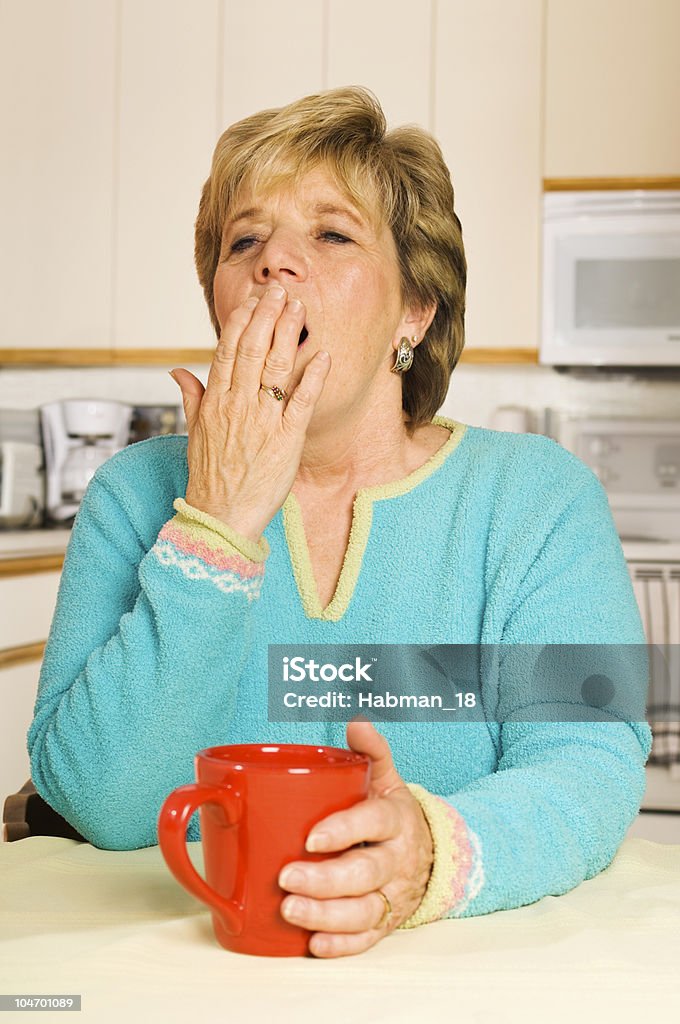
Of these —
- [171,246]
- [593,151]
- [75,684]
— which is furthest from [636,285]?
[75,684]

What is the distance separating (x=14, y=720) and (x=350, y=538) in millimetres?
1490

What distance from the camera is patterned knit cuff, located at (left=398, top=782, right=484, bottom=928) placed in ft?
1.72

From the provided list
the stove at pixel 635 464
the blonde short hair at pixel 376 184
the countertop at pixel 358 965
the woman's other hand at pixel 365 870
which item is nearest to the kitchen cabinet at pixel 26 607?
the stove at pixel 635 464

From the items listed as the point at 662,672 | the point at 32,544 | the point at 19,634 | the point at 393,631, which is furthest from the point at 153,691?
the point at 662,672

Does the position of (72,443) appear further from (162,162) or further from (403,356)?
(403,356)

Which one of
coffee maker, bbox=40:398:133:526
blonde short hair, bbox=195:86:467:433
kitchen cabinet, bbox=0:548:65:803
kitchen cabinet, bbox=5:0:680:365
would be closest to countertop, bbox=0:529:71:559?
kitchen cabinet, bbox=0:548:65:803

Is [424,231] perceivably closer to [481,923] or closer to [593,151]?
[481,923]

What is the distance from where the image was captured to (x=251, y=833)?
45cm

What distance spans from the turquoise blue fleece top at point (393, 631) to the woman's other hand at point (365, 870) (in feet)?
0.08

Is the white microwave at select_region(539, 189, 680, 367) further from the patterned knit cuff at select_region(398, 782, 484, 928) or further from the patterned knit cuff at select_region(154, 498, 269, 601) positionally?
the patterned knit cuff at select_region(398, 782, 484, 928)

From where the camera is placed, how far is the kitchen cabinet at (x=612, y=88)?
2588mm

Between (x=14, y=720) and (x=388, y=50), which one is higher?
(x=388, y=50)

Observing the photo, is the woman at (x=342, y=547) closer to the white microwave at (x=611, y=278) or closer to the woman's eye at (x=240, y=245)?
the woman's eye at (x=240, y=245)

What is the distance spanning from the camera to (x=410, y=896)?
510mm
